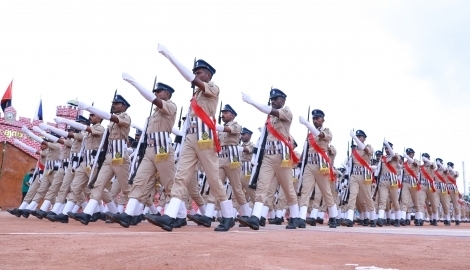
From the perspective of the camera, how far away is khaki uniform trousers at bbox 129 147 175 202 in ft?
25.8

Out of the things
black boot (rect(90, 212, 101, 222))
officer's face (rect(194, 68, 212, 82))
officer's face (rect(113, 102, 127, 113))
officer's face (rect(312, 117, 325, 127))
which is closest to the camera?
officer's face (rect(194, 68, 212, 82))

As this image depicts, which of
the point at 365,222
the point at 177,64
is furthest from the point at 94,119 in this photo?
the point at 365,222

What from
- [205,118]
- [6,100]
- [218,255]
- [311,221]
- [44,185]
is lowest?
[218,255]

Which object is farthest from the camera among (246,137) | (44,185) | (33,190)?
(246,137)

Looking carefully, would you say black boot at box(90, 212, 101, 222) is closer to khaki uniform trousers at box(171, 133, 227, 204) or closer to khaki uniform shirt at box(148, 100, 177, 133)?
khaki uniform shirt at box(148, 100, 177, 133)

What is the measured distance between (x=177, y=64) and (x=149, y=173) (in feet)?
7.46

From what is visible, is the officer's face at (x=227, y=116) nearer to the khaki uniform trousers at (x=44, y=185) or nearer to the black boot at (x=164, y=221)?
the black boot at (x=164, y=221)

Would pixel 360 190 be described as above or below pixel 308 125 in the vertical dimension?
below

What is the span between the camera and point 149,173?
317 inches

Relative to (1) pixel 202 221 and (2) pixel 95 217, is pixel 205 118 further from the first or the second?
(2) pixel 95 217

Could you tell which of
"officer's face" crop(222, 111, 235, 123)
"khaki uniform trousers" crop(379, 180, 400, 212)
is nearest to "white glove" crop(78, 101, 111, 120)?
"officer's face" crop(222, 111, 235, 123)

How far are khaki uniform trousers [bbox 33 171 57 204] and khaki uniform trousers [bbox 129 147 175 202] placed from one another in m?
4.67

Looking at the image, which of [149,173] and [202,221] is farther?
[202,221]

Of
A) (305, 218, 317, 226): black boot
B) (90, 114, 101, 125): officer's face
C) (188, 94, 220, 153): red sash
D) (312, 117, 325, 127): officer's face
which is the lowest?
(305, 218, 317, 226): black boot
